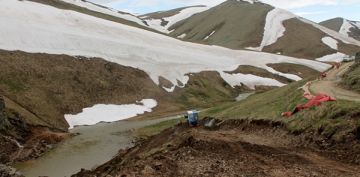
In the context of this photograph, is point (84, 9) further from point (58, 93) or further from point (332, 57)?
point (58, 93)

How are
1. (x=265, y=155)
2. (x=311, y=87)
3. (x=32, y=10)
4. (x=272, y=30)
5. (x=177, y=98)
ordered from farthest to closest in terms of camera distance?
1. (x=272, y=30)
2. (x=32, y=10)
3. (x=177, y=98)
4. (x=311, y=87)
5. (x=265, y=155)

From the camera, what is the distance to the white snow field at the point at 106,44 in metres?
78.7

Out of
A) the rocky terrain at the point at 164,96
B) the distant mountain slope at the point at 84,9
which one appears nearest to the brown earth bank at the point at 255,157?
the rocky terrain at the point at 164,96

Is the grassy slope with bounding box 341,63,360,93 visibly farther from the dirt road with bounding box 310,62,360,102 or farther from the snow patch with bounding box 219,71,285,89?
the snow patch with bounding box 219,71,285,89

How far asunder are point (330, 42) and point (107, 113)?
131 metres

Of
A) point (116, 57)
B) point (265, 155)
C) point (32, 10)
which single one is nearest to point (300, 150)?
point (265, 155)

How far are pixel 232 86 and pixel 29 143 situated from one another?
5272 centimetres

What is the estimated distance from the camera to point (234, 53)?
12575 cm

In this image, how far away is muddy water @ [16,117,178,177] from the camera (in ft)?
116

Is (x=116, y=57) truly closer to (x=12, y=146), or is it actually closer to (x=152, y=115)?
(x=152, y=115)

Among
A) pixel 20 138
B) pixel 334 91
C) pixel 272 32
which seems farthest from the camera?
pixel 272 32

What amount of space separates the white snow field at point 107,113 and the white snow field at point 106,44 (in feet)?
40.0

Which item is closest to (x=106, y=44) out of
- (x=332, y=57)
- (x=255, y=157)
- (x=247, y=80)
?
(x=247, y=80)

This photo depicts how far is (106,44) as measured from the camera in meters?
90.9
